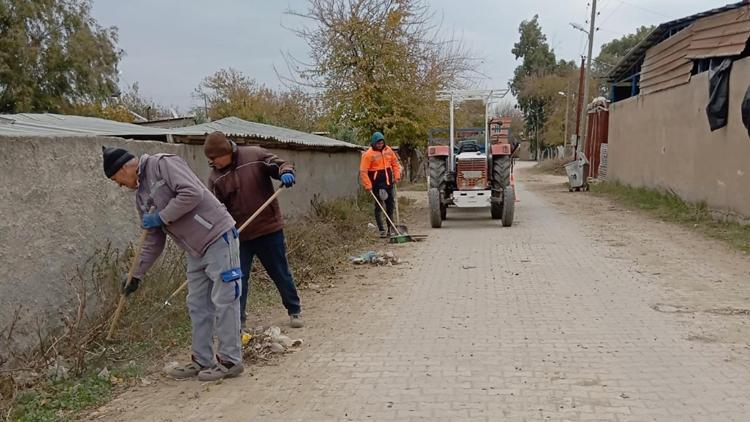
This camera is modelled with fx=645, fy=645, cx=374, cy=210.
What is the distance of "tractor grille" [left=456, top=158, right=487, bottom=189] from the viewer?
12.8 metres

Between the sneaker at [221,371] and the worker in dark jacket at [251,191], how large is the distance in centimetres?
101

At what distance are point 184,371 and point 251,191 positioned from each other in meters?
1.56

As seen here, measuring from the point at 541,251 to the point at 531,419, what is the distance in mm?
6275

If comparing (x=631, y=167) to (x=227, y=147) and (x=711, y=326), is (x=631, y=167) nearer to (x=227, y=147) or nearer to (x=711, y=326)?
(x=711, y=326)

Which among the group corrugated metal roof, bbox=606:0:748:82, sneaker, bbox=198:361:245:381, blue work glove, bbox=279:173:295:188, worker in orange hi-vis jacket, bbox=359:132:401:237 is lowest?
sneaker, bbox=198:361:245:381

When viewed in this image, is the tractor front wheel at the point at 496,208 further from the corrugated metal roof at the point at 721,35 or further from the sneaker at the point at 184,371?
the sneaker at the point at 184,371

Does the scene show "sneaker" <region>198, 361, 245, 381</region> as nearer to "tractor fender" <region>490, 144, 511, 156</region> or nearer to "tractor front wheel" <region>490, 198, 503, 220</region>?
"tractor front wheel" <region>490, 198, 503, 220</region>

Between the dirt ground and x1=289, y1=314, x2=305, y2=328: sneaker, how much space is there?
3.3 inches

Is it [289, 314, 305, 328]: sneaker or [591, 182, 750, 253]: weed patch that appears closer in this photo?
[289, 314, 305, 328]: sneaker

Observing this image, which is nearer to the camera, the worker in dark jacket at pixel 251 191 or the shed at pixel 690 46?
the worker in dark jacket at pixel 251 191

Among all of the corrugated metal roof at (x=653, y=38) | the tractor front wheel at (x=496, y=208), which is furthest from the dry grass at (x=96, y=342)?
the corrugated metal roof at (x=653, y=38)

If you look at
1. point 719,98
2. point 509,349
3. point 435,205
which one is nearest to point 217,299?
point 509,349

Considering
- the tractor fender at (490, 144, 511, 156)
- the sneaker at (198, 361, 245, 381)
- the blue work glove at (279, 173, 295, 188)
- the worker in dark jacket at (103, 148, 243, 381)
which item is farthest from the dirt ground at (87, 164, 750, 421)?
the tractor fender at (490, 144, 511, 156)

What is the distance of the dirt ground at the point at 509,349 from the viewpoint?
12.9ft
